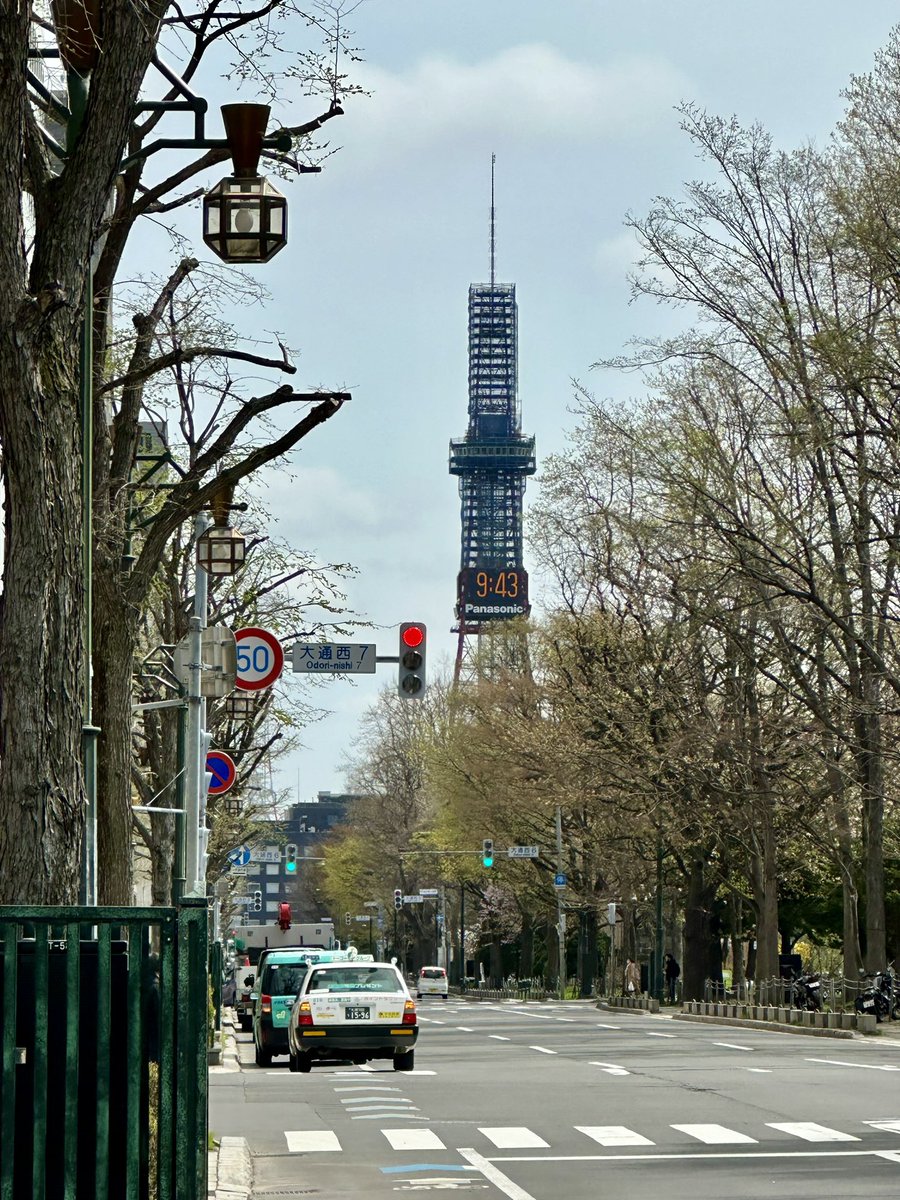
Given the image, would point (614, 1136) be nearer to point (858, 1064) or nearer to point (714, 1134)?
point (714, 1134)

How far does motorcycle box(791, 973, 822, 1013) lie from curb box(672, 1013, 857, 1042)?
1.36 m

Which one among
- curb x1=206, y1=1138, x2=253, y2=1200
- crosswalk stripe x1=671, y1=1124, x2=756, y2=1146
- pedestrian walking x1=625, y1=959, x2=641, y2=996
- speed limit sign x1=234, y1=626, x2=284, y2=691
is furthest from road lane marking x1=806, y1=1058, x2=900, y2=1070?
pedestrian walking x1=625, y1=959, x2=641, y2=996

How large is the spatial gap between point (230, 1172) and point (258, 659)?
517 inches

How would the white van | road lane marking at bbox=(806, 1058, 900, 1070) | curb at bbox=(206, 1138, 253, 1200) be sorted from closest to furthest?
curb at bbox=(206, 1138, 253, 1200) → road lane marking at bbox=(806, 1058, 900, 1070) → the white van

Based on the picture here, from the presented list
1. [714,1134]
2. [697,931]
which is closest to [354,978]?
[714,1134]

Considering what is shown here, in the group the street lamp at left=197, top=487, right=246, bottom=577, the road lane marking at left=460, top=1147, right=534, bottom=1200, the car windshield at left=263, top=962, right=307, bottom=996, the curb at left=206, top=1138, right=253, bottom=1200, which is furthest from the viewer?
the car windshield at left=263, top=962, right=307, bottom=996

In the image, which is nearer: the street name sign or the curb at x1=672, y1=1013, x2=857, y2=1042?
the street name sign

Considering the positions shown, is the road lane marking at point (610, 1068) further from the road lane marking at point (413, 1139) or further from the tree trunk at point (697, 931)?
the tree trunk at point (697, 931)

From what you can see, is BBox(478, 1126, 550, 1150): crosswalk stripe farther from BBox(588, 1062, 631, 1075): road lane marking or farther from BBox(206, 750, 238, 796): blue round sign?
BBox(206, 750, 238, 796): blue round sign

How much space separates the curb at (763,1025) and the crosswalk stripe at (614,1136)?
2113 cm

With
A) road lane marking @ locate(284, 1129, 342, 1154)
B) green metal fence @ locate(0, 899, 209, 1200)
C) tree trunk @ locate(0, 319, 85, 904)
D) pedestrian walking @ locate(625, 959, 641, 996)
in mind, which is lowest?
pedestrian walking @ locate(625, 959, 641, 996)

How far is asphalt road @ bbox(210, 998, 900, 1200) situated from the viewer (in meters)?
13.4

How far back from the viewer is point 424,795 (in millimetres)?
106250

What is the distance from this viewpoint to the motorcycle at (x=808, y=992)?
4616 centimetres
